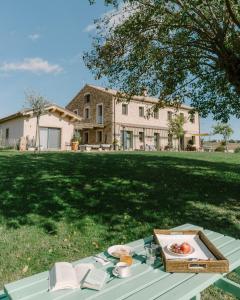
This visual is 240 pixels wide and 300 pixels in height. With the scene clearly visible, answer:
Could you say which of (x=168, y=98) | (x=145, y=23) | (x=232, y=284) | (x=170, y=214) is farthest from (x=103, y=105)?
(x=232, y=284)

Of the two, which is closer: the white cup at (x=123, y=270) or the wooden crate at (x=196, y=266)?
the white cup at (x=123, y=270)

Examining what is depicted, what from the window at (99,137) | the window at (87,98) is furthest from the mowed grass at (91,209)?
the window at (87,98)

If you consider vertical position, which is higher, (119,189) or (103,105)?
(103,105)

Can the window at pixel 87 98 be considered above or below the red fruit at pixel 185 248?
above

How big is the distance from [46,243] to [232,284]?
11.3 ft

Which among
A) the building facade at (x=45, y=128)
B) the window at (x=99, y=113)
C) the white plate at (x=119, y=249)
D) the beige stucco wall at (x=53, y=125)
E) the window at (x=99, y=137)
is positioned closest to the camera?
the white plate at (x=119, y=249)

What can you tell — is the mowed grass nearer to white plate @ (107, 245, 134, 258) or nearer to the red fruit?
the red fruit

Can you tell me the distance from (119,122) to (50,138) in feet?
33.0

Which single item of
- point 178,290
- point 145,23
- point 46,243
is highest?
point 145,23

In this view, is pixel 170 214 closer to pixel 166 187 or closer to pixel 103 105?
pixel 166 187

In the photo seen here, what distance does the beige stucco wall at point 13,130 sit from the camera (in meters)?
32.7

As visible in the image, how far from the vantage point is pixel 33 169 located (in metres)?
12.0

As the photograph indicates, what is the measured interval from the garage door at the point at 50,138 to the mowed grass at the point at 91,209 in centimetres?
2173

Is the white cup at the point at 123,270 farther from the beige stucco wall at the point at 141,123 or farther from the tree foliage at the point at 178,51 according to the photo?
the beige stucco wall at the point at 141,123
